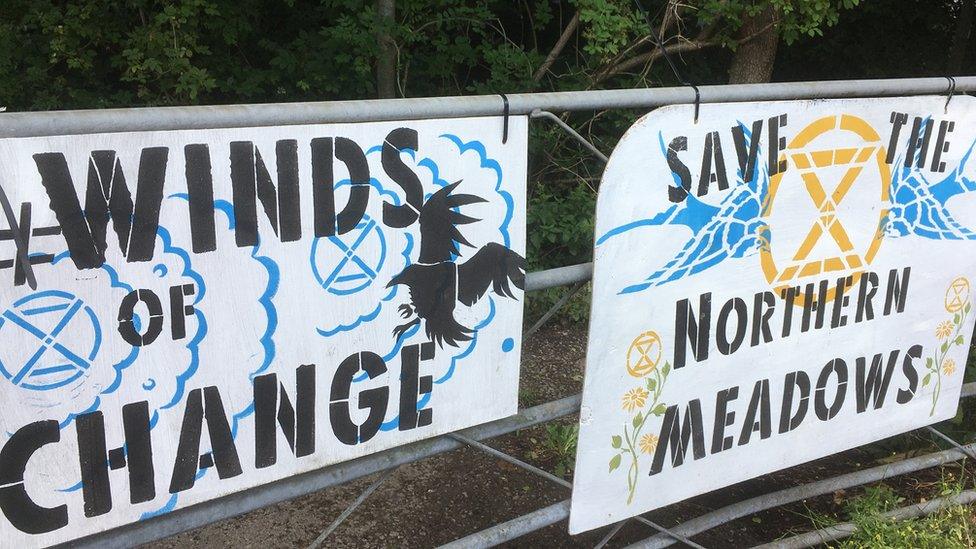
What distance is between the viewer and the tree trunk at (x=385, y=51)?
550cm

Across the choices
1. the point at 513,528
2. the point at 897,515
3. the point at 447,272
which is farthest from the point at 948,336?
the point at 447,272

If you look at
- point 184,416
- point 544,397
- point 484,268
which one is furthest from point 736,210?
point 544,397

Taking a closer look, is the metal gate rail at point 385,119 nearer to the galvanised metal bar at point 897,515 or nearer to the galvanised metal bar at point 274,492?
the galvanised metal bar at point 274,492

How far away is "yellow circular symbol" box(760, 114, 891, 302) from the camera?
2539 mm

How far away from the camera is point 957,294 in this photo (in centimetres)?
307

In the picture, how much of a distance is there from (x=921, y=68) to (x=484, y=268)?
9.51 m

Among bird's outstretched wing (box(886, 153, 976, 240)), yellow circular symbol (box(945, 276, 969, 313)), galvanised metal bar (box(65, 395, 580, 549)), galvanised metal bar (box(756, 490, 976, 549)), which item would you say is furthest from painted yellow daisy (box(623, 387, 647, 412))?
yellow circular symbol (box(945, 276, 969, 313))

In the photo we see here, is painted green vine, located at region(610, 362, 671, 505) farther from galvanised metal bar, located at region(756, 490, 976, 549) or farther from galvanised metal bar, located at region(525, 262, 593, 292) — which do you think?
galvanised metal bar, located at region(756, 490, 976, 549)

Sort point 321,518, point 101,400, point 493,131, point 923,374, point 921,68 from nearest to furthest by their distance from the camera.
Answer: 1. point 101,400
2. point 493,131
3. point 923,374
4. point 321,518
5. point 921,68

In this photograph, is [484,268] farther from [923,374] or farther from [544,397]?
[544,397]

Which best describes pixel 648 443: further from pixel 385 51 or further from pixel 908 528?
pixel 385 51

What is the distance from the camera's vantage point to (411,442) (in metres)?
2.15

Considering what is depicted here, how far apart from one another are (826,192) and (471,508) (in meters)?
2.19

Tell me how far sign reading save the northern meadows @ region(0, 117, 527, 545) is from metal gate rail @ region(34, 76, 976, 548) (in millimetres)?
29
